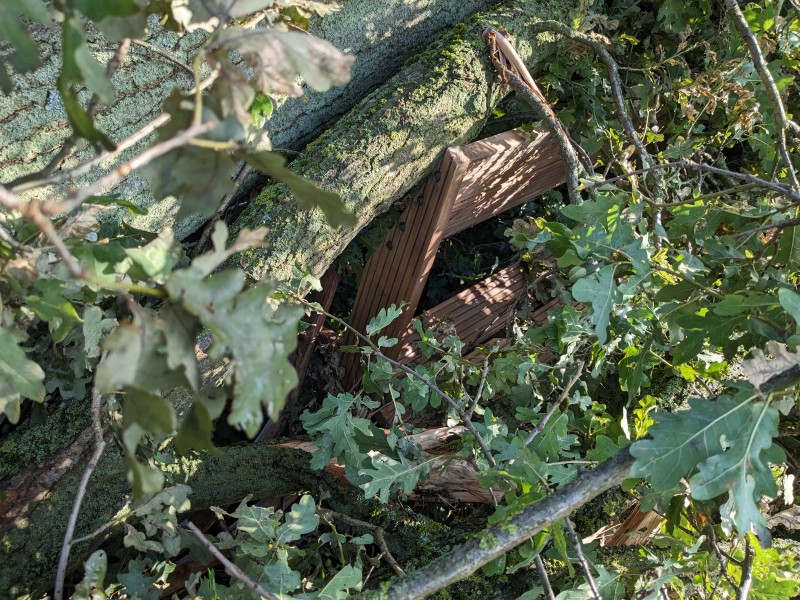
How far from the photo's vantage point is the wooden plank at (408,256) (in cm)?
251

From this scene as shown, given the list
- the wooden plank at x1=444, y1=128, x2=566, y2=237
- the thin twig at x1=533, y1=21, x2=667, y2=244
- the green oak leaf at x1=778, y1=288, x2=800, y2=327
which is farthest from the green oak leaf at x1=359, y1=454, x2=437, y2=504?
the thin twig at x1=533, y1=21, x2=667, y2=244

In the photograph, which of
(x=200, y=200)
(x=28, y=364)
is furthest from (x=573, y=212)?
(x=28, y=364)

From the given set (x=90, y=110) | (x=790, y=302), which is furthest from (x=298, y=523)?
(x=790, y=302)

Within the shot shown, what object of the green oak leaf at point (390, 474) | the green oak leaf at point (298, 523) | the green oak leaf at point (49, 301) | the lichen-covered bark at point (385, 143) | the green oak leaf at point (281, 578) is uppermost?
the green oak leaf at point (49, 301)

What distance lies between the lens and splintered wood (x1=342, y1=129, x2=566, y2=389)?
2.55 meters

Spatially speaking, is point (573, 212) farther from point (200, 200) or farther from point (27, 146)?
point (27, 146)

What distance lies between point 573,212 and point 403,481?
2.83ft

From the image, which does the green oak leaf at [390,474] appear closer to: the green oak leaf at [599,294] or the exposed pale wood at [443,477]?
the exposed pale wood at [443,477]

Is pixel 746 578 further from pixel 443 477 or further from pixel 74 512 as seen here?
pixel 74 512

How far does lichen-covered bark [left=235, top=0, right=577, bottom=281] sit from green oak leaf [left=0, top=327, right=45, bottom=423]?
950mm

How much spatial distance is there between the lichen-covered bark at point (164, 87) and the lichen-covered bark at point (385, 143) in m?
0.12

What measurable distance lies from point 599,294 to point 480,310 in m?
1.49

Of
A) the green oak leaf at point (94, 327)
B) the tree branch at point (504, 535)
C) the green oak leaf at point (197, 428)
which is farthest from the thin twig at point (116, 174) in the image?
the tree branch at point (504, 535)

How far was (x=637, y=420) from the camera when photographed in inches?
86.8
